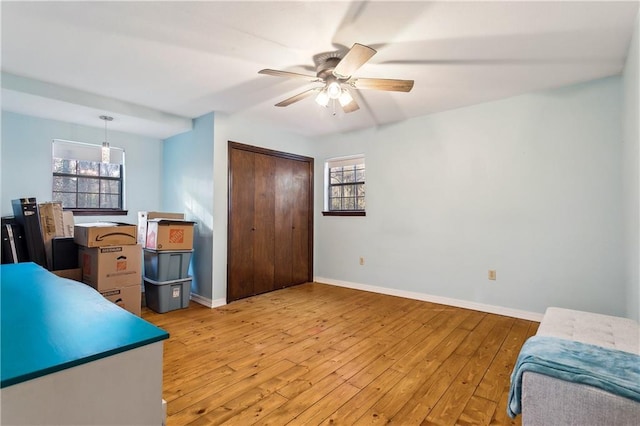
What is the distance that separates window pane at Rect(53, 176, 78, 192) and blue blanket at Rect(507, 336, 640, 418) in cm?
510

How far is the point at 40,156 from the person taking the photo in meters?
3.73

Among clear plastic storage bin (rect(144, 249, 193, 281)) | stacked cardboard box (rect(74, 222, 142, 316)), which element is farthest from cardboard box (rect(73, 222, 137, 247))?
clear plastic storage bin (rect(144, 249, 193, 281))

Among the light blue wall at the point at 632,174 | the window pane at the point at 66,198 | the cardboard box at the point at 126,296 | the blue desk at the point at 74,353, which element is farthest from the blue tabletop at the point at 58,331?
the window pane at the point at 66,198

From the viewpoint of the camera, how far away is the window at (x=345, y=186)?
16.0ft

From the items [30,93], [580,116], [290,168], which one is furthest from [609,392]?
[30,93]

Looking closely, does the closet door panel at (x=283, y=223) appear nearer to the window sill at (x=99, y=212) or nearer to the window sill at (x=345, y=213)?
the window sill at (x=345, y=213)

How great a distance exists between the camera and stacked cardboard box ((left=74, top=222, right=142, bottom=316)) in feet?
10.2

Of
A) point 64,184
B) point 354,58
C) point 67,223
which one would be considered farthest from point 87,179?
point 354,58

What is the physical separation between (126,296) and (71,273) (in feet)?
2.03

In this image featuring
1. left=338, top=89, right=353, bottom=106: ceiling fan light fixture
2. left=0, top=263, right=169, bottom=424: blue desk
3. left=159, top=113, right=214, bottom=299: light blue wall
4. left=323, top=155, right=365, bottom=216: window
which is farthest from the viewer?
left=323, top=155, right=365, bottom=216: window

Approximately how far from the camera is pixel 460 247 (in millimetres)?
3844

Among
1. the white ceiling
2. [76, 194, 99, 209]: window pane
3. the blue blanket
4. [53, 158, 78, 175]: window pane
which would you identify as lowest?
the blue blanket

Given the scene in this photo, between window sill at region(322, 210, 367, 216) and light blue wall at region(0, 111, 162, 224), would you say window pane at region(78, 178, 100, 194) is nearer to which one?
light blue wall at region(0, 111, 162, 224)

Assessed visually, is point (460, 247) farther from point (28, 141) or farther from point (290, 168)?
point (28, 141)
